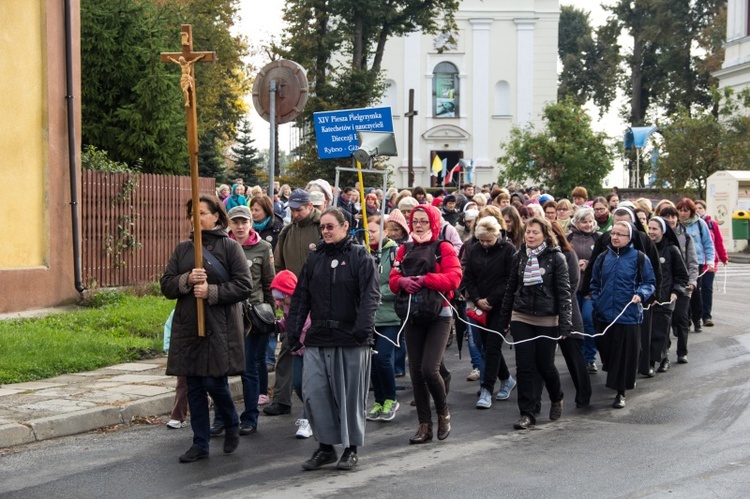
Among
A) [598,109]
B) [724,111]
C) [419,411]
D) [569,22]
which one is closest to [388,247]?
[419,411]

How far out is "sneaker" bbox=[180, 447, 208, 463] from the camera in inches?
308

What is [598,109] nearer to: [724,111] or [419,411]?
[724,111]

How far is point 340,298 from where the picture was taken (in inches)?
302

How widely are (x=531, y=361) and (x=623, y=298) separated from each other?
1.59 metres

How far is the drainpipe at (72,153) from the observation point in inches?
580

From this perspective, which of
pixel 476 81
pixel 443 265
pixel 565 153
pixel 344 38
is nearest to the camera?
pixel 443 265

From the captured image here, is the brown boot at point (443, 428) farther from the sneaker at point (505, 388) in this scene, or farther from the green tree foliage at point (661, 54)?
the green tree foliage at point (661, 54)

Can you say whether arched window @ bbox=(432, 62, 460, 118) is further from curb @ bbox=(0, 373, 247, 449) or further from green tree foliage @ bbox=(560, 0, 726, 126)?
curb @ bbox=(0, 373, 247, 449)

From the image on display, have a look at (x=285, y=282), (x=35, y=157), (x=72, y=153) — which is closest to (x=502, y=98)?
(x=72, y=153)

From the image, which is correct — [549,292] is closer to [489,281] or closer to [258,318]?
[489,281]

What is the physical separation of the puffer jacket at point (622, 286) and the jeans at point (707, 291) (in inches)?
224

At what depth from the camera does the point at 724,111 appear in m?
38.8

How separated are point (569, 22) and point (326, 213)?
85.6 m

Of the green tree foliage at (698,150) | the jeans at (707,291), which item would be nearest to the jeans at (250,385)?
the jeans at (707,291)
